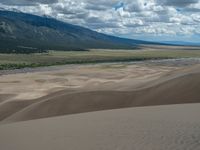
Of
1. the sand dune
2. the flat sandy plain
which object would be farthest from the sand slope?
the sand dune

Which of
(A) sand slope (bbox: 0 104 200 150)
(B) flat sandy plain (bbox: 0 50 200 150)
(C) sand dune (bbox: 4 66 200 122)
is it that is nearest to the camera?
(A) sand slope (bbox: 0 104 200 150)

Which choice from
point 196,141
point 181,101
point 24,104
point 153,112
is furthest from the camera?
point 24,104

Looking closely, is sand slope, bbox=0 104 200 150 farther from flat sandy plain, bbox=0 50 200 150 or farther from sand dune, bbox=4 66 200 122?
sand dune, bbox=4 66 200 122

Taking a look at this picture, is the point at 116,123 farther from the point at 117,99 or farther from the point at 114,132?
the point at 117,99

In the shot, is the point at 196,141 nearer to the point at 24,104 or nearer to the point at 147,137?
the point at 147,137

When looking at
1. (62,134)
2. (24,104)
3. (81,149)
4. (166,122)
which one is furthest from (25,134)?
(24,104)

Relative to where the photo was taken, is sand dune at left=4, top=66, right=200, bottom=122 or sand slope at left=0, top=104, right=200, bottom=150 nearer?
sand slope at left=0, top=104, right=200, bottom=150
